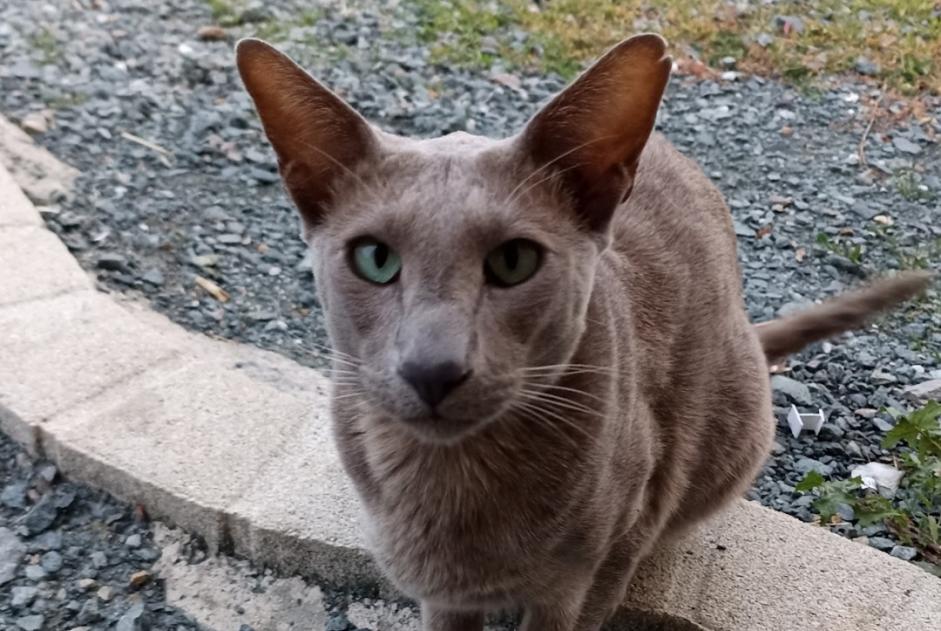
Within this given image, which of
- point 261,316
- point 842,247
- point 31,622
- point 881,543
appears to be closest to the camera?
point 31,622

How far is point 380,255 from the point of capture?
1417 millimetres

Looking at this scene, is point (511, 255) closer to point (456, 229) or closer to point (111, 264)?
point (456, 229)

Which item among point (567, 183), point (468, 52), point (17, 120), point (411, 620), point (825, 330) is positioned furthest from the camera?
point (468, 52)

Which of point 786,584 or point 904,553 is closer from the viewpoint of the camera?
point 786,584

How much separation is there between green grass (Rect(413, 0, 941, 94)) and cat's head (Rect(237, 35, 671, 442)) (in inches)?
106

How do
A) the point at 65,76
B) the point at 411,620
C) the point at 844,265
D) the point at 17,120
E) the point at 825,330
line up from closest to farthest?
1. the point at 411,620
2. the point at 825,330
3. the point at 844,265
4. the point at 17,120
5. the point at 65,76

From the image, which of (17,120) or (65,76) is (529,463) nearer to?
(17,120)

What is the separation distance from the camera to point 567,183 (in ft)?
4.97

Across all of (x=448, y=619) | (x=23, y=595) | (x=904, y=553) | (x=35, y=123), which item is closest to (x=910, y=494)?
(x=904, y=553)

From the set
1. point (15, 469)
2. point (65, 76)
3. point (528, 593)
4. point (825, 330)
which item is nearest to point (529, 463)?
point (528, 593)

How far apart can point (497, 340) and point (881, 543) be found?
1.21 metres

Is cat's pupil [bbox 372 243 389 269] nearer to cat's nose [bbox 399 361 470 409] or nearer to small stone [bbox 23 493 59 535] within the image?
cat's nose [bbox 399 361 470 409]

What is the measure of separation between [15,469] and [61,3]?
8.89 ft

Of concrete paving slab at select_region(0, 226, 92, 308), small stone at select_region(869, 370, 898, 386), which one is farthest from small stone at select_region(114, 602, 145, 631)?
small stone at select_region(869, 370, 898, 386)
